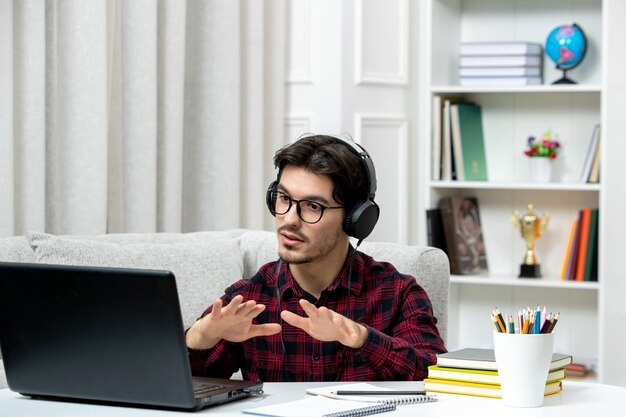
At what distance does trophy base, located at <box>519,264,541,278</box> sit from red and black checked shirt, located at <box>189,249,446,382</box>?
1.91m

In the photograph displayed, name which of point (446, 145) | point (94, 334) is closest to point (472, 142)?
point (446, 145)

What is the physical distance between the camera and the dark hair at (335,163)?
1879 mm

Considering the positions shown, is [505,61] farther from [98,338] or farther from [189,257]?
[98,338]

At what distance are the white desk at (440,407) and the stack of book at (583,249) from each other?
2.19m

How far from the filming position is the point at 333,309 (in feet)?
6.26

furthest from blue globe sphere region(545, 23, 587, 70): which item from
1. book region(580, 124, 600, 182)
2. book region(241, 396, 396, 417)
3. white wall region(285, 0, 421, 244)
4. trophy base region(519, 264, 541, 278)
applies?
book region(241, 396, 396, 417)

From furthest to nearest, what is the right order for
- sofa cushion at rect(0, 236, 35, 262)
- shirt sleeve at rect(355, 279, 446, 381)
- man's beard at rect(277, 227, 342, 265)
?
sofa cushion at rect(0, 236, 35, 262) → man's beard at rect(277, 227, 342, 265) → shirt sleeve at rect(355, 279, 446, 381)

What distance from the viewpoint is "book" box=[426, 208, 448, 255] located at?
374cm

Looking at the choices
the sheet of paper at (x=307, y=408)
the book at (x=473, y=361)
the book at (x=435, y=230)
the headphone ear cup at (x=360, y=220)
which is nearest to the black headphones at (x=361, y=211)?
the headphone ear cup at (x=360, y=220)

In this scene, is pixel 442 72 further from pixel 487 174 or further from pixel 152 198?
pixel 152 198

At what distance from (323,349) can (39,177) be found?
3.67 feet

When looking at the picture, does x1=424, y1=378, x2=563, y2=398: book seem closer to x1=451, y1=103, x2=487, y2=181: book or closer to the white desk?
the white desk

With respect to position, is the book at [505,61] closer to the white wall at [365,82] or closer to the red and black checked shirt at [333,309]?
the white wall at [365,82]

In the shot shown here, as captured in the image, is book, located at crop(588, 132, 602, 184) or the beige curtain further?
book, located at crop(588, 132, 602, 184)
